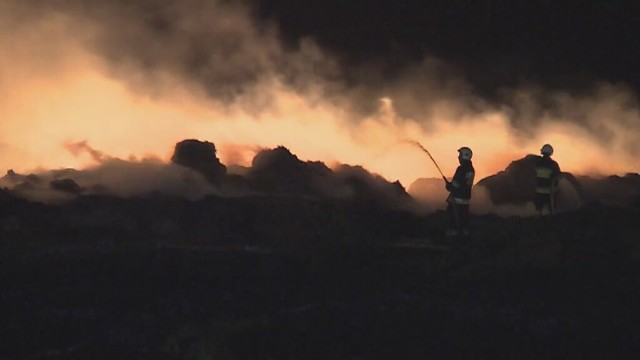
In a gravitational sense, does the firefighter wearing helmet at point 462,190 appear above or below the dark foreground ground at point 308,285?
above

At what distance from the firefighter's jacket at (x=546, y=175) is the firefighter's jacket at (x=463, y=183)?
210cm

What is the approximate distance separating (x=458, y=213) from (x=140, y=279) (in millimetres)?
→ 7389

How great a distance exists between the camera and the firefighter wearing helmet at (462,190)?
19.9 meters

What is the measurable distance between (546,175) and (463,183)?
240 cm

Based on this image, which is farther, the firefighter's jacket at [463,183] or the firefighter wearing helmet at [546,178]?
the firefighter wearing helmet at [546,178]

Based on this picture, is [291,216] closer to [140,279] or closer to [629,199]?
[140,279]

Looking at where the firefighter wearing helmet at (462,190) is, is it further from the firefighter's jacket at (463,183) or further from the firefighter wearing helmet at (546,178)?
the firefighter wearing helmet at (546,178)

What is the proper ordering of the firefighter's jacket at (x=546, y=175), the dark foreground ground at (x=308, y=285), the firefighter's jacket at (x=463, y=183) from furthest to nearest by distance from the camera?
the firefighter's jacket at (x=546, y=175)
the firefighter's jacket at (x=463, y=183)
the dark foreground ground at (x=308, y=285)

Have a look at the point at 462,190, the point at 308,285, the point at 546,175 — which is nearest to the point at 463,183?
the point at 462,190

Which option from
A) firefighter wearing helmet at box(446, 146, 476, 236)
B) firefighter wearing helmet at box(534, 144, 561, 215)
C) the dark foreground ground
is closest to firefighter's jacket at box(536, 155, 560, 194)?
firefighter wearing helmet at box(534, 144, 561, 215)

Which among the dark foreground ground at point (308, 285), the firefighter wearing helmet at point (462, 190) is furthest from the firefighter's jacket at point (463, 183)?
the dark foreground ground at point (308, 285)

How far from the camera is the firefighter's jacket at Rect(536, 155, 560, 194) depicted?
824 inches

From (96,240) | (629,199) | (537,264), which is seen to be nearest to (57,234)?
(96,240)

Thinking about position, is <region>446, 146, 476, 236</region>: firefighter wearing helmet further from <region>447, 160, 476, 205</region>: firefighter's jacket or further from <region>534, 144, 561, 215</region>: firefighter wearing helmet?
<region>534, 144, 561, 215</region>: firefighter wearing helmet
